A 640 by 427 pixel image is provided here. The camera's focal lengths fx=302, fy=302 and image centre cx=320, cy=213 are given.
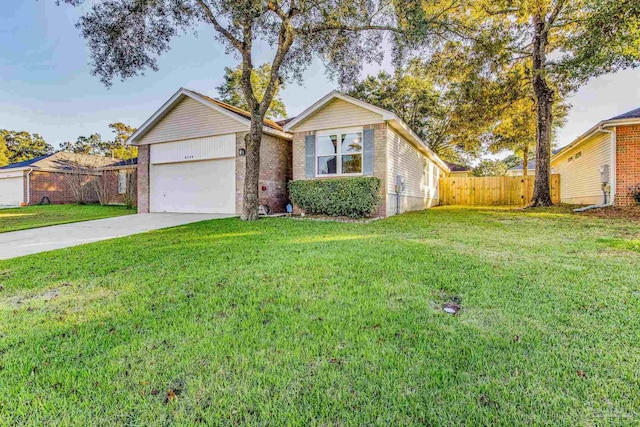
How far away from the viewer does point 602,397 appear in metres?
1.58

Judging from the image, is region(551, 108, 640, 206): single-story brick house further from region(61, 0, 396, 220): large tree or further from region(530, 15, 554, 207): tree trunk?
region(61, 0, 396, 220): large tree

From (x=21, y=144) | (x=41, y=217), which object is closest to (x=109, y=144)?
(x=21, y=144)

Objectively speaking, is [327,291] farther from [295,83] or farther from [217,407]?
[295,83]

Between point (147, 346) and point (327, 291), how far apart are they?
5.55 ft

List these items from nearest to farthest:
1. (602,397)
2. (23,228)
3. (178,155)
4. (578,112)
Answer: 1. (602,397)
2. (23,228)
3. (178,155)
4. (578,112)

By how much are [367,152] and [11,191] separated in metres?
26.6

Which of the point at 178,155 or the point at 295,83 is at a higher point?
the point at 295,83

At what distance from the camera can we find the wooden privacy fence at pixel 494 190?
18328 mm

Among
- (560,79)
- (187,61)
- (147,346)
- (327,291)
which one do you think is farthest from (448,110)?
(147,346)

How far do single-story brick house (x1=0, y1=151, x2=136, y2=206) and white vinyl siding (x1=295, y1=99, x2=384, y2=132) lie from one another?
15.4 m

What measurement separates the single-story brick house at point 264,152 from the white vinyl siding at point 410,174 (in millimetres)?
41

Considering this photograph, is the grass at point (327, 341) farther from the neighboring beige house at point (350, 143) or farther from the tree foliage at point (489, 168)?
the tree foliage at point (489, 168)

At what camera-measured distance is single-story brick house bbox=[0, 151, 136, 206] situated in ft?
68.9

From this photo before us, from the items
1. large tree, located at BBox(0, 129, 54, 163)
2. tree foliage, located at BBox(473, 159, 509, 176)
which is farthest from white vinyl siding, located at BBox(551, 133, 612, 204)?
large tree, located at BBox(0, 129, 54, 163)
